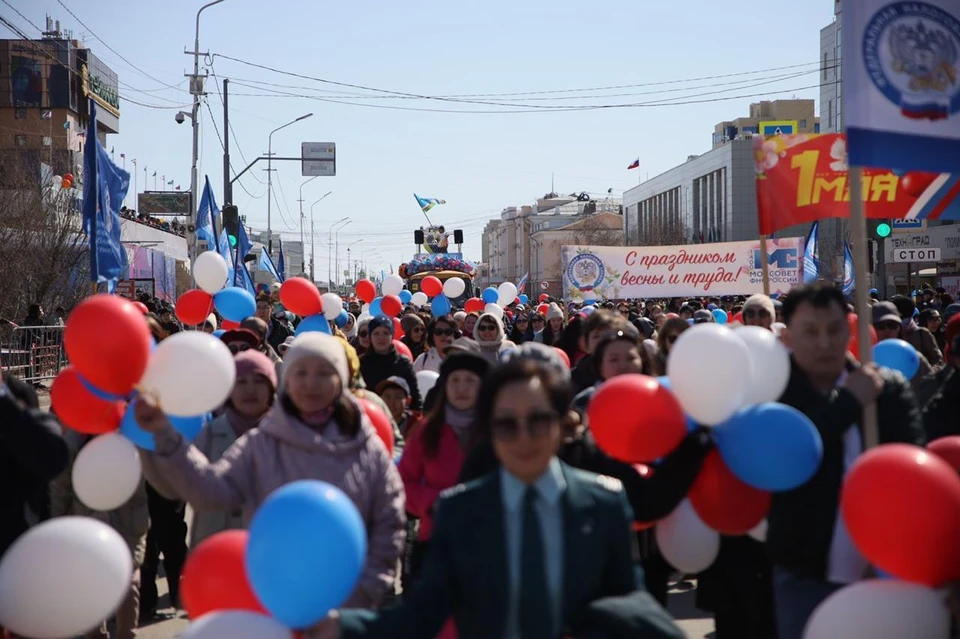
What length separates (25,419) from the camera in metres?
3.85

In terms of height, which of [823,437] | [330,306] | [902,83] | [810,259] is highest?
[902,83]

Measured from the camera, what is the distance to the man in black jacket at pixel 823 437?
3637 mm

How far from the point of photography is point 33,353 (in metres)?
19.9

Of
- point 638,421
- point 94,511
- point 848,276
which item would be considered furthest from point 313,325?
point 848,276

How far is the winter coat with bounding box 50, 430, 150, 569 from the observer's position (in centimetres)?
584

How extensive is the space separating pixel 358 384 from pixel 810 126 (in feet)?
374

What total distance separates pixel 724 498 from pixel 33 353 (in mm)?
18234

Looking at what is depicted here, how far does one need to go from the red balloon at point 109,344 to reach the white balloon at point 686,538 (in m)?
2.02

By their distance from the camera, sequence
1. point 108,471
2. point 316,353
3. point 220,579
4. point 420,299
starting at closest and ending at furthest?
point 220,579
point 316,353
point 108,471
point 420,299

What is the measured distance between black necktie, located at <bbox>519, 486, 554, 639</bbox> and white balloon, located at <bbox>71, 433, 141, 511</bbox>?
2109 millimetres

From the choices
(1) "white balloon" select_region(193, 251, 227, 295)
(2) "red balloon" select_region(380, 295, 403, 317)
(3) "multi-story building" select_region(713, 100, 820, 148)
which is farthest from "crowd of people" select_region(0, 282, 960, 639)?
(3) "multi-story building" select_region(713, 100, 820, 148)

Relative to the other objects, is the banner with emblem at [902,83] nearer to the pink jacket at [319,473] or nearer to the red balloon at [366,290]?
the pink jacket at [319,473]

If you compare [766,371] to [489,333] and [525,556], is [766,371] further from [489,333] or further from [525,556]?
[489,333]

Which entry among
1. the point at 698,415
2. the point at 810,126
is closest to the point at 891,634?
the point at 698,415
